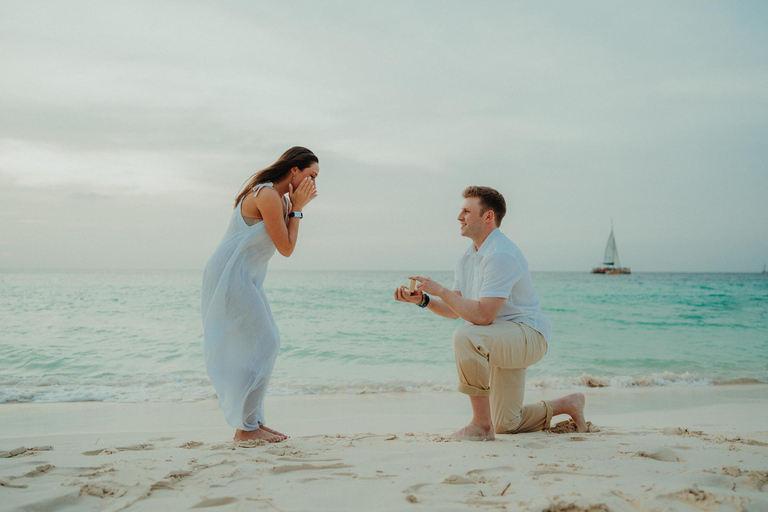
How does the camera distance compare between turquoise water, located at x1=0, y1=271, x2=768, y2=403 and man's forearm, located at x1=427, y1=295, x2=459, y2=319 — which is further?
turquoise water, located at x1=0, y1=271, x2=768, y2=403

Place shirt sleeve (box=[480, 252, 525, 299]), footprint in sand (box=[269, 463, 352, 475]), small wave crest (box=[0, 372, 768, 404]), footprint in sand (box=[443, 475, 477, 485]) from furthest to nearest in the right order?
small wave crest (box=[0, 372, 768, 404]), shirt sleeve (box=[480, 252, 525, 299]), footprint in sand (box=[269, 463, 352, 475]), footprint in sand (box=[443, 475, 477, 485])

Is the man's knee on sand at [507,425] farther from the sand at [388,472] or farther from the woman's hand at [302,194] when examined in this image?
the woman's hand at [302,194]

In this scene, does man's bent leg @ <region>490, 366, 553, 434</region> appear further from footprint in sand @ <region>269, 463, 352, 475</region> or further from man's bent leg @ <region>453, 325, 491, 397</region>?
footprint in sand @ <region>269, 463, 352, 475</region>

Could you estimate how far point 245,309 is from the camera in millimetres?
3156

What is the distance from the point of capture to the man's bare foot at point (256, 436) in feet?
10.2

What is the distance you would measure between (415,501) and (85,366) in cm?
735

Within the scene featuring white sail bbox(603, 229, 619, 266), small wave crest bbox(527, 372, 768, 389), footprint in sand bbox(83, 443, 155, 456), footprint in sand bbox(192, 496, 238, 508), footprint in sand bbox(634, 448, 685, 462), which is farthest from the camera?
white sail bbox(603, 229, 619, 266)

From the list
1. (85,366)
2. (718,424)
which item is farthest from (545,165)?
(85,366)

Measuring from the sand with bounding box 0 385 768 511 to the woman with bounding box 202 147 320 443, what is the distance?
0.98 ft

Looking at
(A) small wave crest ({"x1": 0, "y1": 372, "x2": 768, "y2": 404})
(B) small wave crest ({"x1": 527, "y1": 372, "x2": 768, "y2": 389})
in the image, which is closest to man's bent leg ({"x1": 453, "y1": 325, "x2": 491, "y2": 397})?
(A) small wave crest ({"x1": 0, "y1": 372, "x2": 768, "y2": 404})

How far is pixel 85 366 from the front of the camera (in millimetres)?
7480

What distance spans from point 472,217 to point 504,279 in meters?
0.53

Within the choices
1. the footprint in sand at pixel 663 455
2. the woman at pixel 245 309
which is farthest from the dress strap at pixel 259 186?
the footprint in sand at pixel 663 455

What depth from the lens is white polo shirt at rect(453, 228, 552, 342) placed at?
10.5 ft
